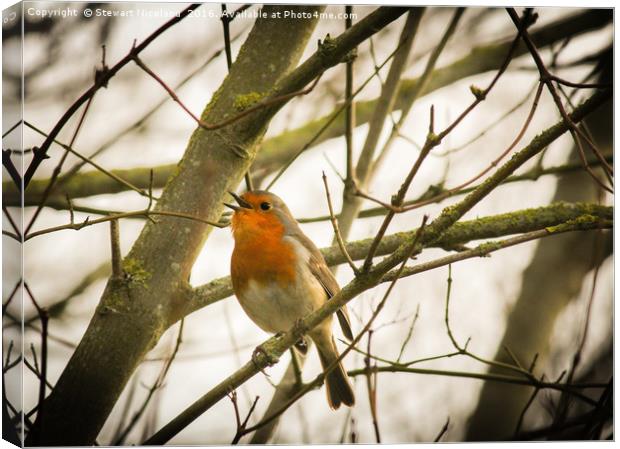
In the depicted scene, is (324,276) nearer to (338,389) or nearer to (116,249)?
(338,389)

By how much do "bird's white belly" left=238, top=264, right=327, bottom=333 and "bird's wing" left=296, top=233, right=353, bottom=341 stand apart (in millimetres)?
26

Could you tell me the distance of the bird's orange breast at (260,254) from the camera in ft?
9.08

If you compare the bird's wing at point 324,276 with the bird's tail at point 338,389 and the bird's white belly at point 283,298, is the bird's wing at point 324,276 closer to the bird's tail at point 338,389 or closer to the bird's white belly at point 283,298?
the bird's white belly at point 283,298

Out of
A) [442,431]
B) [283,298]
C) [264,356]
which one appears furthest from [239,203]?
[442,431]

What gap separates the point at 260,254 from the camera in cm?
279

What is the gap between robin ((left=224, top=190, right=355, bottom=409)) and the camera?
9.07ft

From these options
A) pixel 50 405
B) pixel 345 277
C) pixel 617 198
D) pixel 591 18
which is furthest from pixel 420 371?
pixel 591 18

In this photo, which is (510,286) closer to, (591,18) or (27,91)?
(591,18)

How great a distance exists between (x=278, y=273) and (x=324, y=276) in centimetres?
17

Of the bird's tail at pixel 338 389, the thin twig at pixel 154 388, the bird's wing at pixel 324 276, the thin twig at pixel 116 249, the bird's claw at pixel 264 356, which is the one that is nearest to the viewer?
the thin twig at pixel 116 249

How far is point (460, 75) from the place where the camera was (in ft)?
10.0

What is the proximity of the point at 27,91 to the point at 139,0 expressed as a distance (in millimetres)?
507

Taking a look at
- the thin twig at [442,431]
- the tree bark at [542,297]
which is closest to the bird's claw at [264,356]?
→ the thin twig at [442,431]

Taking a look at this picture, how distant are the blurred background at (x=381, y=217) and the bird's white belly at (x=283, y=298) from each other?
9.4 inches
